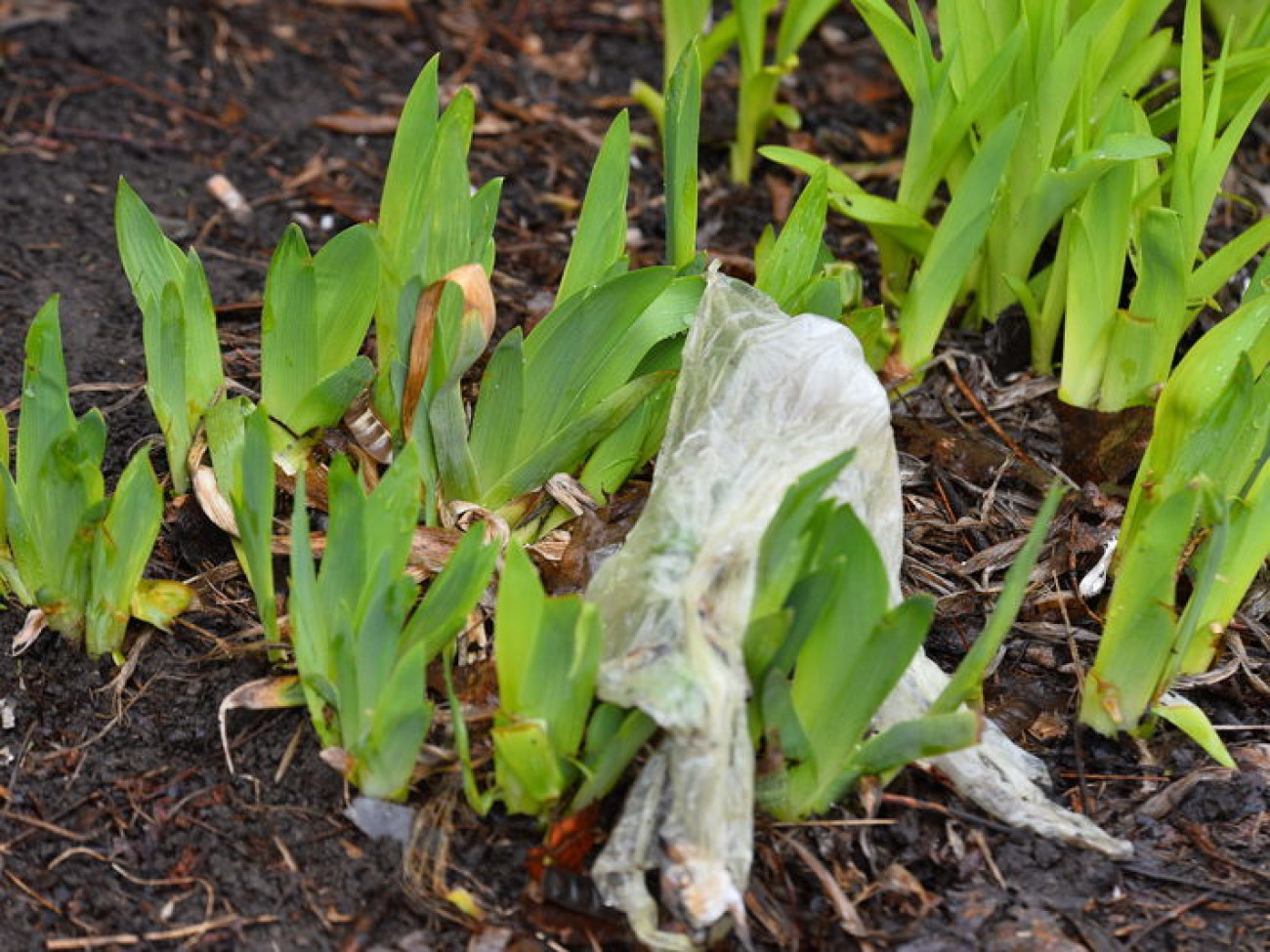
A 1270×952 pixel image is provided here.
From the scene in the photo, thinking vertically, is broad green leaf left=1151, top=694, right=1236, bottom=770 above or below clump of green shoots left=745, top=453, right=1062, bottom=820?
below

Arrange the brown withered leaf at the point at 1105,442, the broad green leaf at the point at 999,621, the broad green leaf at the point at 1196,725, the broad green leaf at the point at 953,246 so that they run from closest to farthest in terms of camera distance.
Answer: the broad green leaf at the point at 999,621, the broad green leaf at the point at 1196,725, the broad green leaf at the point at 953,246, the brown withered leaf at the point at 1105,442

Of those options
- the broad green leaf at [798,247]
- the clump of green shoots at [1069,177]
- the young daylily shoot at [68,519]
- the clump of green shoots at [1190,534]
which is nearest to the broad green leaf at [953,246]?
the clump of green shoots at [1069,177]

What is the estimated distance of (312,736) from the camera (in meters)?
1.79

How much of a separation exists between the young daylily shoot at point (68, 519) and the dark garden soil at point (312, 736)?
60 millimetres

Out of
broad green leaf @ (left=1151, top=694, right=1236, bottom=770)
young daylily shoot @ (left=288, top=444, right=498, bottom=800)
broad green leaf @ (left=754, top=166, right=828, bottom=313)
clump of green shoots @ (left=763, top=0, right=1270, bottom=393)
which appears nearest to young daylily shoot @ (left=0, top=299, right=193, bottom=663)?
young daylily shoot @ (left=288, top=444, right=498, bottom=800)

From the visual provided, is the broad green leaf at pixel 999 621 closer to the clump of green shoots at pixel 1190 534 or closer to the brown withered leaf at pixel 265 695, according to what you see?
the clump of green shoots at pixel 1190 534

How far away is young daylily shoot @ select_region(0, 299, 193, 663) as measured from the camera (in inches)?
68.2

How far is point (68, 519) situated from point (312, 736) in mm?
377

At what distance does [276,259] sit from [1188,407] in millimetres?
1165

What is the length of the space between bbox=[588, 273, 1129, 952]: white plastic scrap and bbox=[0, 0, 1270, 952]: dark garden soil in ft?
0.25

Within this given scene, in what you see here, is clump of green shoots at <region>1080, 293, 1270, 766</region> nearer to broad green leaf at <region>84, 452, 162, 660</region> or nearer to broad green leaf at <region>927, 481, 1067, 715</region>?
broad green leaf at <region>927, 481, 1067, 715</region>

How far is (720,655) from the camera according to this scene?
156 centimetres

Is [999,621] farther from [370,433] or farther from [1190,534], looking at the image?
[370,433]

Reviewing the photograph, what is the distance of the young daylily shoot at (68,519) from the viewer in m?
1.73
